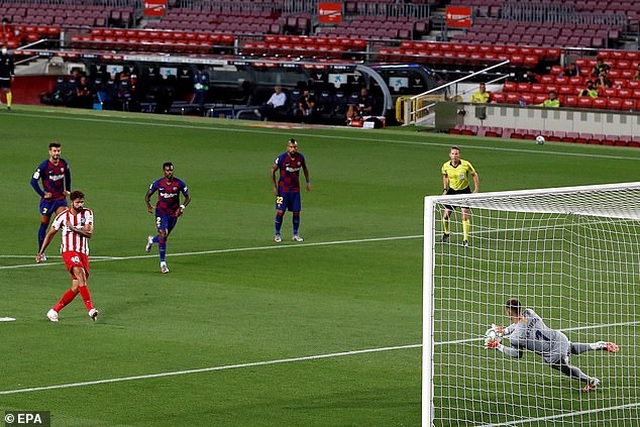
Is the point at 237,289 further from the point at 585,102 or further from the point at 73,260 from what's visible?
the point at 585,102

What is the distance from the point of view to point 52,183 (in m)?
25.5

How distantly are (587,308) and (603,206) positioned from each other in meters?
4.34

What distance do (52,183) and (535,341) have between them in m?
11.7

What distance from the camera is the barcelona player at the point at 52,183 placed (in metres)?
25.2

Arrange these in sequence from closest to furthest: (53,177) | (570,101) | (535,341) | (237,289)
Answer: (535,341)
(237,289)
(53,177)
(570,101)

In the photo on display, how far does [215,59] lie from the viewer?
5600 centimetres

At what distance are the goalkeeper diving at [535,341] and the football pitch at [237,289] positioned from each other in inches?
39.6

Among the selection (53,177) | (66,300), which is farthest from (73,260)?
(53,177)

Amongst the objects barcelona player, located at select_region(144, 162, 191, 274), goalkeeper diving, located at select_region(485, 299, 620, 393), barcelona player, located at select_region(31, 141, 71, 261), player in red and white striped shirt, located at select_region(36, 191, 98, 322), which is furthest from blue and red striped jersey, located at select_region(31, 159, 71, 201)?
goalkeeper diving, located at select_region(485, 299, 620, 393)

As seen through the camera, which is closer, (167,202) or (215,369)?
(215,369)

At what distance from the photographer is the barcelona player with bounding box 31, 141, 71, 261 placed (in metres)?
25.2

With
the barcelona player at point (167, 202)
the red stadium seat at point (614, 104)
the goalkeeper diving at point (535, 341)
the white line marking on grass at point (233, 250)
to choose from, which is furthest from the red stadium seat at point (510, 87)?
the goalkeeper diving at point (535, 341)

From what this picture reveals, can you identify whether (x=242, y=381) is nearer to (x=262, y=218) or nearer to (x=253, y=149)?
(x=262, y=218)

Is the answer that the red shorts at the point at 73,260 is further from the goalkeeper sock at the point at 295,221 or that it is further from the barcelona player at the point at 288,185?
the goalkeeper sock at the point at 295,221
